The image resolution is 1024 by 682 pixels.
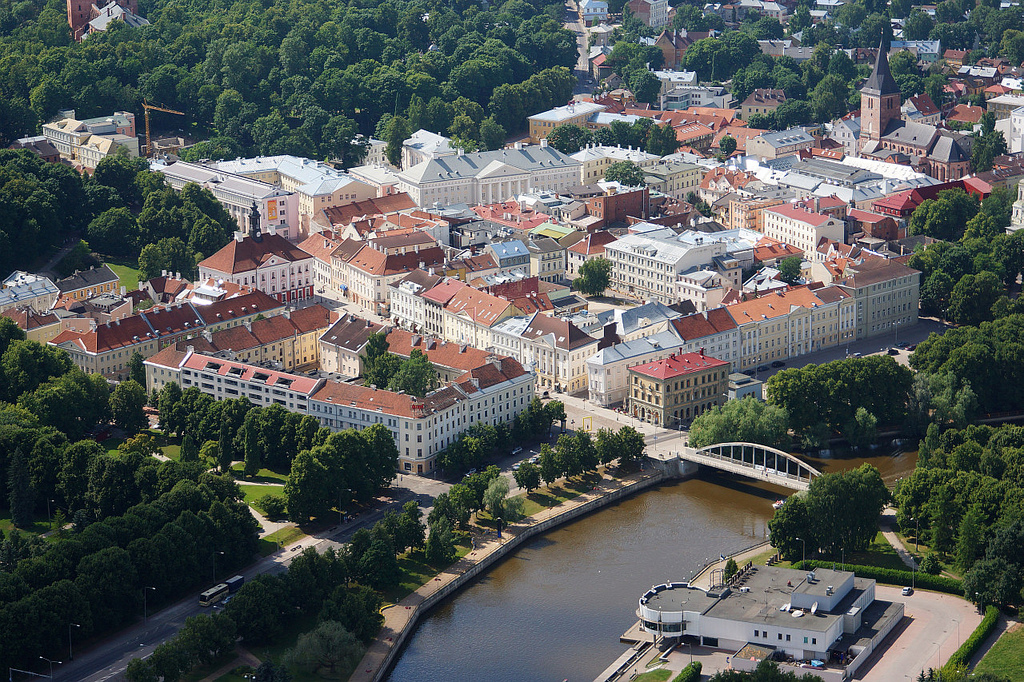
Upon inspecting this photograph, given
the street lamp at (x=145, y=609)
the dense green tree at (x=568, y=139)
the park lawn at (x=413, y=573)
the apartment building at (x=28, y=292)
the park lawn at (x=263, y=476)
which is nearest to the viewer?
the street lamp at (x=145, y=609)

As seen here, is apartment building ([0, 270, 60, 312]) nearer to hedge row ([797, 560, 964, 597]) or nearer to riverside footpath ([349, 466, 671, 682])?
riverside footpath ([349, 466, 671, 682])

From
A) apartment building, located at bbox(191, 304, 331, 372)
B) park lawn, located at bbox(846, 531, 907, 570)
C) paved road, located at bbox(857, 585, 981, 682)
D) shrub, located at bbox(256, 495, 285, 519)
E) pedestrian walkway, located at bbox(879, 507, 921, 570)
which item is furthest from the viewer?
apartment building, located at bbox(191, 304, 331, 372)

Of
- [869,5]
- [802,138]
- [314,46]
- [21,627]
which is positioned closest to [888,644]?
[21,627]

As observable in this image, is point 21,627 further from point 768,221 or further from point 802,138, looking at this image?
point 802,138

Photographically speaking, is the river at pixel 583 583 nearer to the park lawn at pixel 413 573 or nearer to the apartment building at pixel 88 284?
the park lawn at pixel 413 573

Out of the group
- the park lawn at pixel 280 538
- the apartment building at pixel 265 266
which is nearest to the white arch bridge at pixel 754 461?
the park lawn at pixel 280 538

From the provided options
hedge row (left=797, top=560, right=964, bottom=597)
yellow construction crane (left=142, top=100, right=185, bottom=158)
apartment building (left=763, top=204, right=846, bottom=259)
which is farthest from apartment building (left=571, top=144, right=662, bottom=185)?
hedge row (left=797, top=560, right=964, bottom=597)
